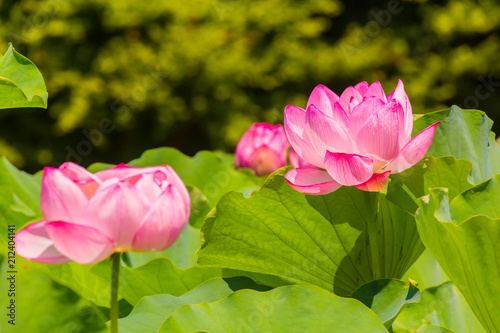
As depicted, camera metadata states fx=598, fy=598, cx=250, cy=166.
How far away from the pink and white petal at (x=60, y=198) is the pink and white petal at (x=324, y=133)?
0.97 feet

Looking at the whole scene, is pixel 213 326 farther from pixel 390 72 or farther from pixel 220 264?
pixel 390 72

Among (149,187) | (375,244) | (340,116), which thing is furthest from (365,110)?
(149,187)

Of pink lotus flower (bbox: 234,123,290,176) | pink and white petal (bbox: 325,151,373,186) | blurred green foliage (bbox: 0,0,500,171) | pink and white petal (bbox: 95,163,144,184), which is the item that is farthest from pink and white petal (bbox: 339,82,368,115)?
blurred green foliage (bbox: 0,0,500,171)

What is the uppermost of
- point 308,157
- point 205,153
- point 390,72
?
point 308,157

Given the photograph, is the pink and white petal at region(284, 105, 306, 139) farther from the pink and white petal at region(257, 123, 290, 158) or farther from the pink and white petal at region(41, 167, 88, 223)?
the pink and white petal at region(257, 123, 290, 158)

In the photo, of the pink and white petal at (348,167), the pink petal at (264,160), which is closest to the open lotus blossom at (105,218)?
the pink and white petal at (348,167)

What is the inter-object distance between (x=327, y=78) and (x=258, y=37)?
27.8 inches

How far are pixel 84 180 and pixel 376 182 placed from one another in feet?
1.14

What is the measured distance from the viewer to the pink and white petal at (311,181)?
0.73 meters

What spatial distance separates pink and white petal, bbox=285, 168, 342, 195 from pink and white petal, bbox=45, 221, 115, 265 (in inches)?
11.1

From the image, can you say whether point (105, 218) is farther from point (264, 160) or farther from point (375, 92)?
point (264, 160)

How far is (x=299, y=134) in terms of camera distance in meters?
0.76

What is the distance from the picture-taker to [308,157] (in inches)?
29.4

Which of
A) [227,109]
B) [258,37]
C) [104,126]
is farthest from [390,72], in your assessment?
[104,126]
